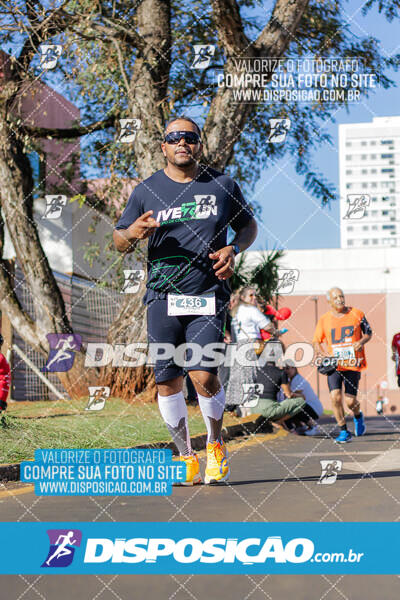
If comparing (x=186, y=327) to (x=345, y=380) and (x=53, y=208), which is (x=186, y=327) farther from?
(x=53, y=208)

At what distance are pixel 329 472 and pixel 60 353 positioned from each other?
8.71 m

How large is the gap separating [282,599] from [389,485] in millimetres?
2586

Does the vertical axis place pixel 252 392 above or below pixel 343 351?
below

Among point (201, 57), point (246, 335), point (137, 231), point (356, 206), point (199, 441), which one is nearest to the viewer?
point (137, 231)

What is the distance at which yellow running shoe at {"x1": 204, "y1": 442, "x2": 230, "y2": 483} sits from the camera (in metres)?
5.09

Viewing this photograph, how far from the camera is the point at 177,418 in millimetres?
5211

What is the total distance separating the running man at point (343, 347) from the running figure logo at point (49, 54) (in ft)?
17.3

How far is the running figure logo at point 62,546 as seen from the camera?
309 cm

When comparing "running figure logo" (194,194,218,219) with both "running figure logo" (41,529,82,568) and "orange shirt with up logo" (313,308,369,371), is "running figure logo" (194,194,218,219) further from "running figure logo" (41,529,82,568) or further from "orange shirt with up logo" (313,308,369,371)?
"orange shirt with up logo" (313,308,369,371)

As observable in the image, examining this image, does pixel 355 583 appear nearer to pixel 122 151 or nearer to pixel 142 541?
pixel 142 541

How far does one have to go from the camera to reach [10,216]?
14.0m

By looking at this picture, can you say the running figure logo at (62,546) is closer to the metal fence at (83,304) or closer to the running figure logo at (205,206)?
the running figure logo at (205,206)

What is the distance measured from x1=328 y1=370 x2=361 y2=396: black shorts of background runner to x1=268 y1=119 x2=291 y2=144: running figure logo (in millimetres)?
5007

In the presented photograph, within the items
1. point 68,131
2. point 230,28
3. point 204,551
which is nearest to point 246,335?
point 230,28
